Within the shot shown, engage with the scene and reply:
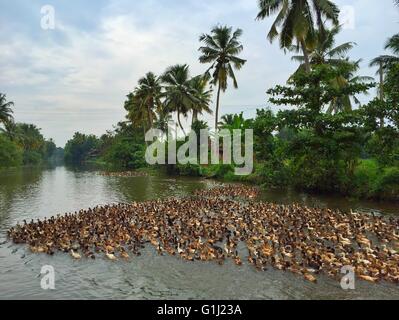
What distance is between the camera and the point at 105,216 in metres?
19.5

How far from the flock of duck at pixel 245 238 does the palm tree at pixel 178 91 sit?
106 ft

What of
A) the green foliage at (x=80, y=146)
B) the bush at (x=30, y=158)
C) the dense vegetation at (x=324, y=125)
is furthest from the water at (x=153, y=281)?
the green foliage at (x=80, y=146)

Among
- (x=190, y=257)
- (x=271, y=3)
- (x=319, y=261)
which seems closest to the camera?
(x=319, y=261)

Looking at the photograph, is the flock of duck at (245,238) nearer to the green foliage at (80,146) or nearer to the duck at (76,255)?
the duck at (76,255)

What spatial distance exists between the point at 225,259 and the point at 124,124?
76332 mm

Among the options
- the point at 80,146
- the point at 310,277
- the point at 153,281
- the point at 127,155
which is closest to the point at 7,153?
the point at 127,155

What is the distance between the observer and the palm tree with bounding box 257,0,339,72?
28312mm

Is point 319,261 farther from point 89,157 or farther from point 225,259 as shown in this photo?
point 89,157

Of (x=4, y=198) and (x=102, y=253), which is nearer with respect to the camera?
(x=102, y=253)

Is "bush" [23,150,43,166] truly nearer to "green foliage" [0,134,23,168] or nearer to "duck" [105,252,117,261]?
"green foliage" [0,134,23,168]

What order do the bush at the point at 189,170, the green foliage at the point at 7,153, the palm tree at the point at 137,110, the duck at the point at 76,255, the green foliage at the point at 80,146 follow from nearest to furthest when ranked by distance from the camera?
the duck at the point at 76,255 < the bush at the point at 189,170 < the green foliage at the point at 7,153 < the palm tree at the point at 137,110 < the green foliage at the point at 80,146

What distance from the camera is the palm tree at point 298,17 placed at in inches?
1115

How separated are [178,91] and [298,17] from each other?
24.7m
